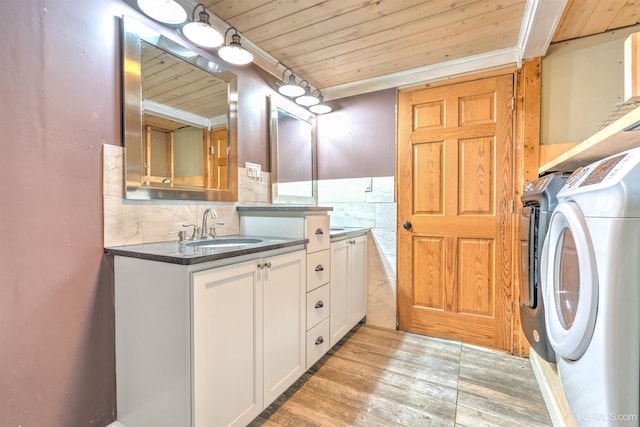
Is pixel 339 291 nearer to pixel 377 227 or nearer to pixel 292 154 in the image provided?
pixel 377 227

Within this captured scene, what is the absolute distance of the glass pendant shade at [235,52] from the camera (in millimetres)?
1703

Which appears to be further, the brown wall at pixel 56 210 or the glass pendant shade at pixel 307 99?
the glass pendant shade at pixel 307 99

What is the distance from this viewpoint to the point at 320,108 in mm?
2748

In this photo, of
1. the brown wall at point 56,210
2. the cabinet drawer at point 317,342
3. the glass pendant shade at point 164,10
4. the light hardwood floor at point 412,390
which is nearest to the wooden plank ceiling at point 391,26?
the glass pendant shade at point 164,10

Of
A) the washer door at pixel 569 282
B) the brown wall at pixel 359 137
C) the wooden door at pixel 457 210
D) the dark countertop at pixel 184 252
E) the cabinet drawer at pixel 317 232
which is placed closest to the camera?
the washer door at pixel 569 282

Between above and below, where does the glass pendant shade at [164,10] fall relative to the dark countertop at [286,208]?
above

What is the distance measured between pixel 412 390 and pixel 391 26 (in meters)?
2.23

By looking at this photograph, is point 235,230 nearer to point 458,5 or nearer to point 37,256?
point 37,256

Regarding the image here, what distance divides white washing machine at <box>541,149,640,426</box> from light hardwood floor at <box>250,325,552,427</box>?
Result: 679mm

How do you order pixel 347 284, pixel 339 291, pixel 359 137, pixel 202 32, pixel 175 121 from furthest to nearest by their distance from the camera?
1. pixel 359 137
2. pixel 347 284
3. pixel 339 291
4. pixel 175 121
5. pixel 202 32

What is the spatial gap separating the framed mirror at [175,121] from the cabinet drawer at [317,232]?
0.58 meters

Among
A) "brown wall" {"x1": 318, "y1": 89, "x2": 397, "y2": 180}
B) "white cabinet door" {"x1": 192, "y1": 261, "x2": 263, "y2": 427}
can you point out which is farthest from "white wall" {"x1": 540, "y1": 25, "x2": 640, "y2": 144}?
"white cabinet door" {"x1": 192, "y1": 261, "x2": 263, "y2": 427}

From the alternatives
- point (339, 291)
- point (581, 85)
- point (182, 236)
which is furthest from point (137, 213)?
point (581, 85)

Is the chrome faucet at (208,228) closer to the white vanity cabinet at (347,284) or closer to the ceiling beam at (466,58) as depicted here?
the white vanity cabinet at (347,284)
